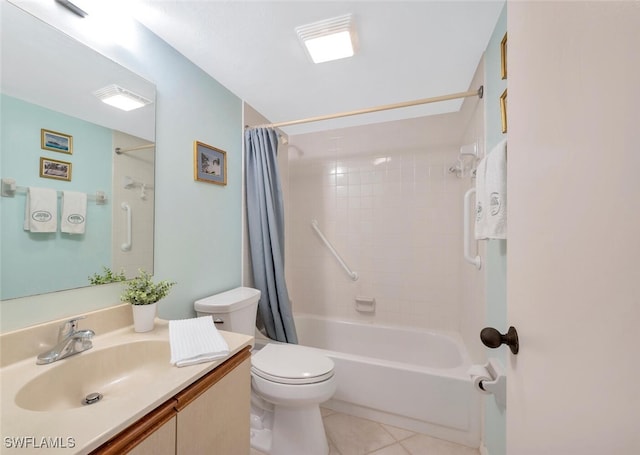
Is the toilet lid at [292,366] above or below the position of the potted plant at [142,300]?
below

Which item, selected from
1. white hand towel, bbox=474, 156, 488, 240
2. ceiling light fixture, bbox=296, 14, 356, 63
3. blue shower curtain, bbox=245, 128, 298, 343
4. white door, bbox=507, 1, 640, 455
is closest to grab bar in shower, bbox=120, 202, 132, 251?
Result: blue shower curtain, bbox=245, 128, 298, 343

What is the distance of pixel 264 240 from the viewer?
1.84 metres

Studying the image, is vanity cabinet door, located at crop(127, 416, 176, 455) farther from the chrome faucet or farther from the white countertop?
the chrome faucet

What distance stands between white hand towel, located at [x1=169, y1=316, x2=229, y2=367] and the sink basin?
0.22ft

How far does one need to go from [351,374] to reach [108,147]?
176cm

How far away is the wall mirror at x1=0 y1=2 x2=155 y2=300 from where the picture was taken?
766mm

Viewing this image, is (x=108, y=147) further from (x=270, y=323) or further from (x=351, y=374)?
(x=351, y=374)

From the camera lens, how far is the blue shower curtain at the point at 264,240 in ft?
6.01

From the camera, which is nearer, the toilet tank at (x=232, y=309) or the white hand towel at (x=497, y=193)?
the white hand towel at (x=497, y=193)

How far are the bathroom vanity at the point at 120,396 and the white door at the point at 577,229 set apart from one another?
81 centimetres

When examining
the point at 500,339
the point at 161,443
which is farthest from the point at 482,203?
the point at 161,443

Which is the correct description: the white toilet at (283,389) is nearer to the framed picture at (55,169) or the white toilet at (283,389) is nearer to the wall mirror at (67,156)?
the wall mirror at (67,156)

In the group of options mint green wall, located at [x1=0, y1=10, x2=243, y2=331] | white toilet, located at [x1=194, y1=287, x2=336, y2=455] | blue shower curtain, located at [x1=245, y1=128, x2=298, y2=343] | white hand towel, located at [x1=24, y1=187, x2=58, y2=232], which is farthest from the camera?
blue shower curtain, located at [x1=245, y1=128, x2=298, y2=343]

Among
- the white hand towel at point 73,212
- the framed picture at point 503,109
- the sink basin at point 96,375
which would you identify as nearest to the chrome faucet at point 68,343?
the sink basin at point 96,375
